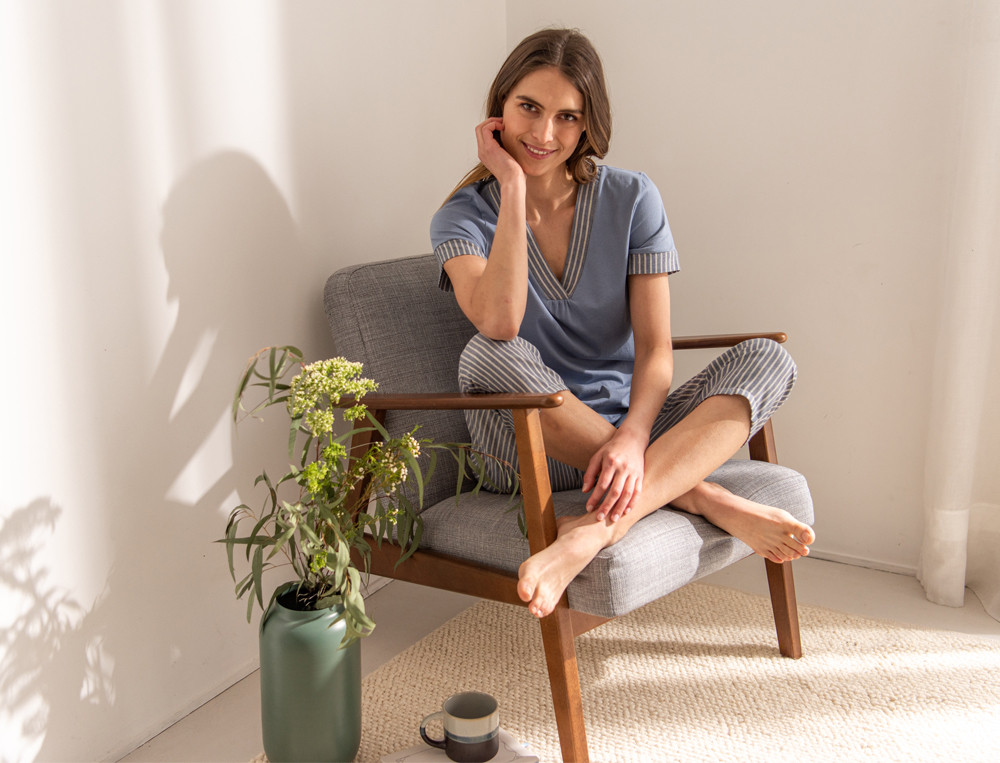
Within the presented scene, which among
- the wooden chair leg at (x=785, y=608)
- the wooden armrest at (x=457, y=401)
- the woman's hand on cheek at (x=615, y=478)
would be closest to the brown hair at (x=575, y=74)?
the wooden armrest at (x=457, y=401)

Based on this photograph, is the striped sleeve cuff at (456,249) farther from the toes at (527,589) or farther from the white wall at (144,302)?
the toes at (527,589)

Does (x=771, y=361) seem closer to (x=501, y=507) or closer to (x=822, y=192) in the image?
(x=501, y=507)

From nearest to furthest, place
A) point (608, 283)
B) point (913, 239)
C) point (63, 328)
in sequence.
→ 1. point (63, 328)
2. point (608, 283)
3. point (913, 239)

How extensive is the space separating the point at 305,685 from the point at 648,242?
1.11 metres

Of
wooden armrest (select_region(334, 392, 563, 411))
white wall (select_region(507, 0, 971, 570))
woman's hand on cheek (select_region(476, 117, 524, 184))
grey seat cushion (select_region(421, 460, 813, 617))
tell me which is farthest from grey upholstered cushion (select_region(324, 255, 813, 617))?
white wall (select_region(507, 0, 971, 570))

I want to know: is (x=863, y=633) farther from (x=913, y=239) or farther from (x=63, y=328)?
(x=63, y=328)

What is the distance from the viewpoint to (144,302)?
1.57 meters

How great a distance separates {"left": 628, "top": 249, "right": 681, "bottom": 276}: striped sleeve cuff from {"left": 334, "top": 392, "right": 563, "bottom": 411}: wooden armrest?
0.52 metres

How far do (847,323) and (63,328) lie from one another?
1.90m

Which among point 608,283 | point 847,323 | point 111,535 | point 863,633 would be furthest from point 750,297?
point 111,535

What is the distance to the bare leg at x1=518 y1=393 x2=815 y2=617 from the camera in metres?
1.51

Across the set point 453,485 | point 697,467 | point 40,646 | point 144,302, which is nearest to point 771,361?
point 697,467

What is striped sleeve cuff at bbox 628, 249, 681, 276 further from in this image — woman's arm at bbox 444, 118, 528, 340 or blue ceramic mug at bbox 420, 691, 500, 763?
blue ceramic mug at bbox 420, 691, 500, 763

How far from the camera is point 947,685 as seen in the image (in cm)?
173
